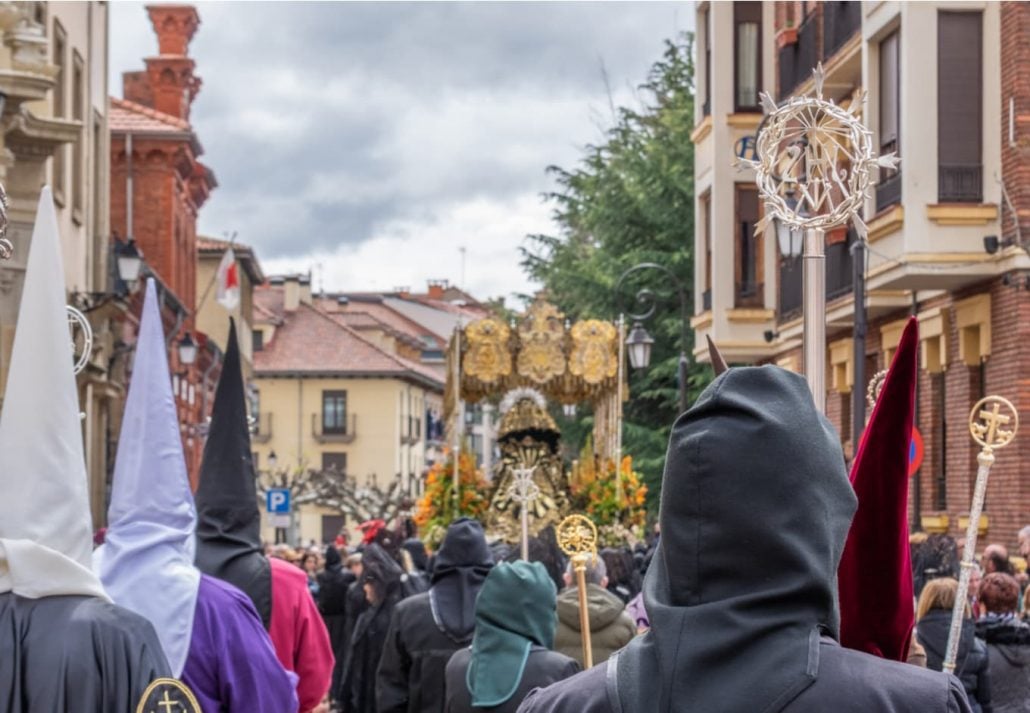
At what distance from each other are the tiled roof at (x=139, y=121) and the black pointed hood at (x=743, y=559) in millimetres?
51307

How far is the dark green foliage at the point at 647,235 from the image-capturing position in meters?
47.2

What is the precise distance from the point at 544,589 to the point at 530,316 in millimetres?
21522

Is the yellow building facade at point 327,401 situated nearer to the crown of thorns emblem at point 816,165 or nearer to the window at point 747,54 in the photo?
the window at point 747,54

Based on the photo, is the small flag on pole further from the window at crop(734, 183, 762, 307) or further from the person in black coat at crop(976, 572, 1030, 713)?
the person in black coat at crop(976, 572, 1030, 713)

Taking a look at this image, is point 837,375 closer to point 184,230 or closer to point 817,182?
point 817,182

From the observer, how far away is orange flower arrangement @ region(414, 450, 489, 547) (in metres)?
27.9

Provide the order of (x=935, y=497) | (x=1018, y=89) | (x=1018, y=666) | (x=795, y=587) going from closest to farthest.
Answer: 1. (x=795, y=587)
2. (x=1018, y=666)
3. (x=1018, y=89)
4. (x=935, y=497)

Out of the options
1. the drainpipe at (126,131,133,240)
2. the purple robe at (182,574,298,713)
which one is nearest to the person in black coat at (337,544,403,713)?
the purple robe at (182,574,298,713)

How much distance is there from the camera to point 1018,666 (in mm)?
10258

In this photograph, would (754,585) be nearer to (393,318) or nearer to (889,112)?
(889,112)

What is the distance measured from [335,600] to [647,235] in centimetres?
2856

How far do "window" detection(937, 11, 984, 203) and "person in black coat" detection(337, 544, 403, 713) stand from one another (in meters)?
8.54

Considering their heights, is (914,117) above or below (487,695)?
above

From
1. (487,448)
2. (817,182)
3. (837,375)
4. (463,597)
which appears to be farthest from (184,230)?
(487,448)
